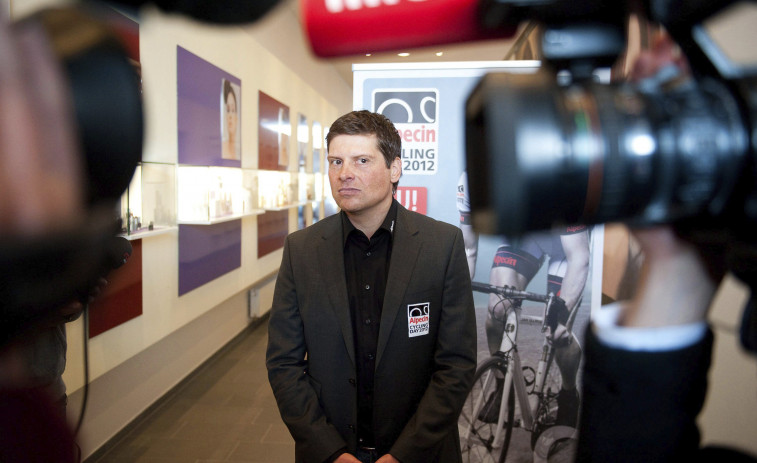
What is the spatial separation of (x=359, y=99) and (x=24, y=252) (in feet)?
7.10

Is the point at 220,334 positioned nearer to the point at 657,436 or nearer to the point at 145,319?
the point at 145,319

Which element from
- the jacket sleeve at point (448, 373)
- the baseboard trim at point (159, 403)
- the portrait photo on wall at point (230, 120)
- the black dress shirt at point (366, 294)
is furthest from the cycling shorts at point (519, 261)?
the portrait photo on wall at point (230, 120)

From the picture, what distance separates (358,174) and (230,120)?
3149mm

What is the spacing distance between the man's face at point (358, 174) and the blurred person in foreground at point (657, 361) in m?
1.10

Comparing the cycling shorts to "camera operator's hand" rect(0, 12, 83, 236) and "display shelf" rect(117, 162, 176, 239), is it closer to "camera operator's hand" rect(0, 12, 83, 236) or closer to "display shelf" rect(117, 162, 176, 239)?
"display shelf" rect(117, 162, 176, 239)

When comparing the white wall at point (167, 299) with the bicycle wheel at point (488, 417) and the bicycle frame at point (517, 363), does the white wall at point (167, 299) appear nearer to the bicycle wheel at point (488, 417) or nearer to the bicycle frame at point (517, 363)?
the bicycle frame at point (517, 363)

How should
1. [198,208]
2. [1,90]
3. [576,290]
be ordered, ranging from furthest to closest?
[198,208] < [576,290] < [1,90]

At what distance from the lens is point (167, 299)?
135 inches

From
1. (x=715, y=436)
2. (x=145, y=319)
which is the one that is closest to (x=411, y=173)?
(x=715, y=436)

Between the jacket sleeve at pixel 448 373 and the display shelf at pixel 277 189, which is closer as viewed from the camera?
the jacket sleeve at pixel 448 373

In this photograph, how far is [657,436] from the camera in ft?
1.69

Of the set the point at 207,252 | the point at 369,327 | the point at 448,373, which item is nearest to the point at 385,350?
the point at 369,327

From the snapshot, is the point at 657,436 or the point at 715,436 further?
the point at 715,436

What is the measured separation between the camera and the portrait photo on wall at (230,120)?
13.9 feet
